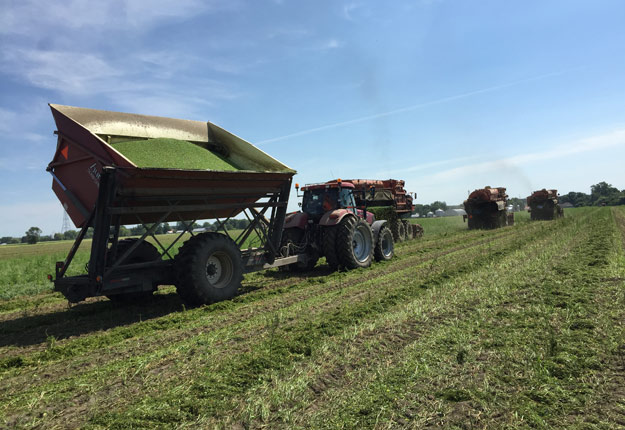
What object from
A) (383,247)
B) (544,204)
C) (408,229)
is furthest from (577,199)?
(383,247)

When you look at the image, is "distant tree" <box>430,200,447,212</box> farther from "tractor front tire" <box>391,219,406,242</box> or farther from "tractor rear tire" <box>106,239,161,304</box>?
"tractor rear tire" <box>106,239,161,304</box>

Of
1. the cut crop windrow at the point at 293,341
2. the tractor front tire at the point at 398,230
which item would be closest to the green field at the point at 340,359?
the cut crop windrow at the point at 293,341

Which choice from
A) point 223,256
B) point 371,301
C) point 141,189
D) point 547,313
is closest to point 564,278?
point 547,313

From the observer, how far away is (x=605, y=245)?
11.2 metres

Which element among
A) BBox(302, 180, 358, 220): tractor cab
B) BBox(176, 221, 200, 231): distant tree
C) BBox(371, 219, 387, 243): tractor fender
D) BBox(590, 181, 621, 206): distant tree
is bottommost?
BBox(371, 219, 387, 243): tractor fender

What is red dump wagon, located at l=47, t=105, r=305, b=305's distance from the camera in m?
6.07

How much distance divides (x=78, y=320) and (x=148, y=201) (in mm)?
2166

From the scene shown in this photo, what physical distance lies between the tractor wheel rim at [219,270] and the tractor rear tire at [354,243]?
3.24 m

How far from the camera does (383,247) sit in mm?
11992

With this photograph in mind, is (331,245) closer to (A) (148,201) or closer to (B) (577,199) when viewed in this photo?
(A) (148,201)

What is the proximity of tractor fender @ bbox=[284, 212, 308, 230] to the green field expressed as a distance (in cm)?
280

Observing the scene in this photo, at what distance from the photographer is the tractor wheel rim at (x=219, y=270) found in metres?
7.27

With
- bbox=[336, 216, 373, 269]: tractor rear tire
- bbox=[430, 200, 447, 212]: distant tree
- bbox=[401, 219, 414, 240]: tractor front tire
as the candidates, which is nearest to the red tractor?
bbox=[336, 216, 373, 269]: tractor rear tire

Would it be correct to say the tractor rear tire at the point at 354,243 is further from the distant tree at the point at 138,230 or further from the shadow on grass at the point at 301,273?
the distant tree at the point at 138,230
